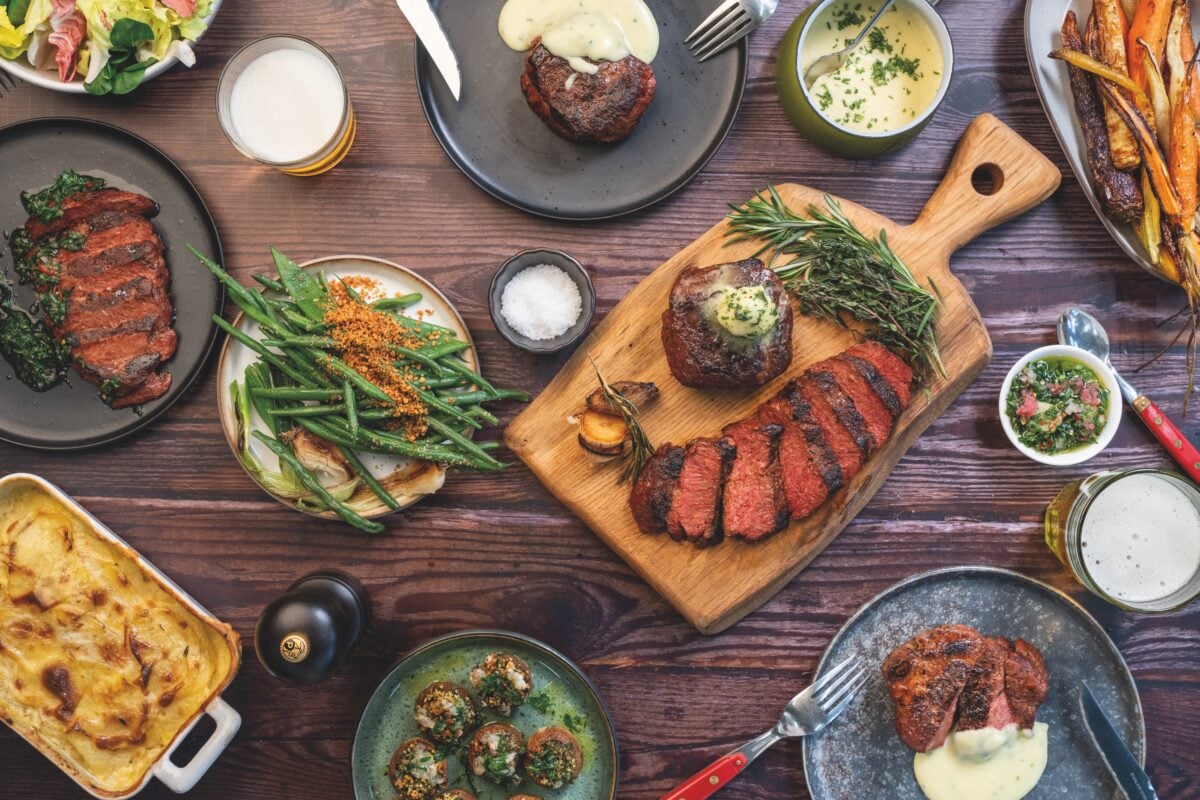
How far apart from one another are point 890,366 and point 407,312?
1.67 m

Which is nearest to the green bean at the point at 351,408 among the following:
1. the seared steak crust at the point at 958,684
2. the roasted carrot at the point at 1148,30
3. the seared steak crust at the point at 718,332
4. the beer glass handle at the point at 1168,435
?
the seared steak crust at the point at 718,332

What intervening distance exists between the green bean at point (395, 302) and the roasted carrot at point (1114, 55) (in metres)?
2.46

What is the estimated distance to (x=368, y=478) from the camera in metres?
2.83

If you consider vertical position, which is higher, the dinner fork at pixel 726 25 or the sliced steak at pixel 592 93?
the dinner fork at pixel 726 25

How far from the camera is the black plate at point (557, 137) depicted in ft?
9.61

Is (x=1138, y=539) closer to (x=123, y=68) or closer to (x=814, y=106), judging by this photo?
(x=814, y=106)

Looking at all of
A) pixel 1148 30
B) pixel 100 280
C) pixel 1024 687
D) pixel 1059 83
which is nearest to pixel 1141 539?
pixel 1024 687

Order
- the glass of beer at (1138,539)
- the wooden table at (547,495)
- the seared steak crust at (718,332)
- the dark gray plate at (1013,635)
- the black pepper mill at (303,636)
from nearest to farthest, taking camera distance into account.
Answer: the black pepper mill at (303,636) < the seared steak crust at (718,332) < the glass of beer at (1138,539) < the dark gray plate at (1013,635) < the wooden table at (547,495)

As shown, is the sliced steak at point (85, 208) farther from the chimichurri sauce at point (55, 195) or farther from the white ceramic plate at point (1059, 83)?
the white ceramic plate at point (1059, 83)

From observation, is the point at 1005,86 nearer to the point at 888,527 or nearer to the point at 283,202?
the point at 888,527

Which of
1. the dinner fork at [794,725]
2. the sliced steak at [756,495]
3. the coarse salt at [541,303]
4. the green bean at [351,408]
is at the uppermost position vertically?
the coarse salt at [541,303]

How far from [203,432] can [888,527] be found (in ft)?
8.31

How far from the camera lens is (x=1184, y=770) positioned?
118 inches

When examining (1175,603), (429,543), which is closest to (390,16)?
(429,543)
